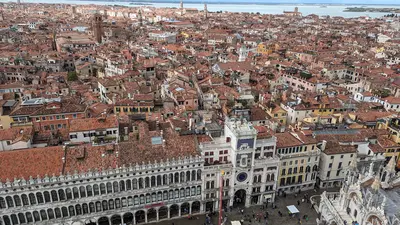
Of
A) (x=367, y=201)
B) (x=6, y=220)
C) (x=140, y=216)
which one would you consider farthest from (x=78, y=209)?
(x=367, y=201)

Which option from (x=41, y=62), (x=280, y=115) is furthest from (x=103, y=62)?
(x=280, y=115)

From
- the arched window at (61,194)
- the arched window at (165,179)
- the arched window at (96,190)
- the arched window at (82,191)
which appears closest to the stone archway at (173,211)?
the arched window at (165,179)

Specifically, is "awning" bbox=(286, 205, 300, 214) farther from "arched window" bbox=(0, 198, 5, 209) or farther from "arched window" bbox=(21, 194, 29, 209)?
"arched window" bbox=(0, 198, 5, 209)

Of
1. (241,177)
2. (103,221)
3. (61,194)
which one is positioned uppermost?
(61,194)

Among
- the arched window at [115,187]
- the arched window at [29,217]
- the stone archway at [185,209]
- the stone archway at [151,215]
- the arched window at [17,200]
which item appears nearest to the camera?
the arched window at [17,200]

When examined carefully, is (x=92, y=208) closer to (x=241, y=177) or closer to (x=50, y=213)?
(x=50, y=213)

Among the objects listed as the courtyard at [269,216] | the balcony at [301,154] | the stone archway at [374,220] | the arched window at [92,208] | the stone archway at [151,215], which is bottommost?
the courtyard at [269,216]

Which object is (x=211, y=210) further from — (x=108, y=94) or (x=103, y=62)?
(x=103, y=62)

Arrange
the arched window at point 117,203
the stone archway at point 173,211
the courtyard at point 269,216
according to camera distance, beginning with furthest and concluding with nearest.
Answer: the stone archway at point 173,211 → the courtyard at point 269,216 → the arched window at point 117,203

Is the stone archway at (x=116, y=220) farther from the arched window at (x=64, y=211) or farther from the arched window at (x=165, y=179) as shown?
the arched window at (x=165, y=179)
